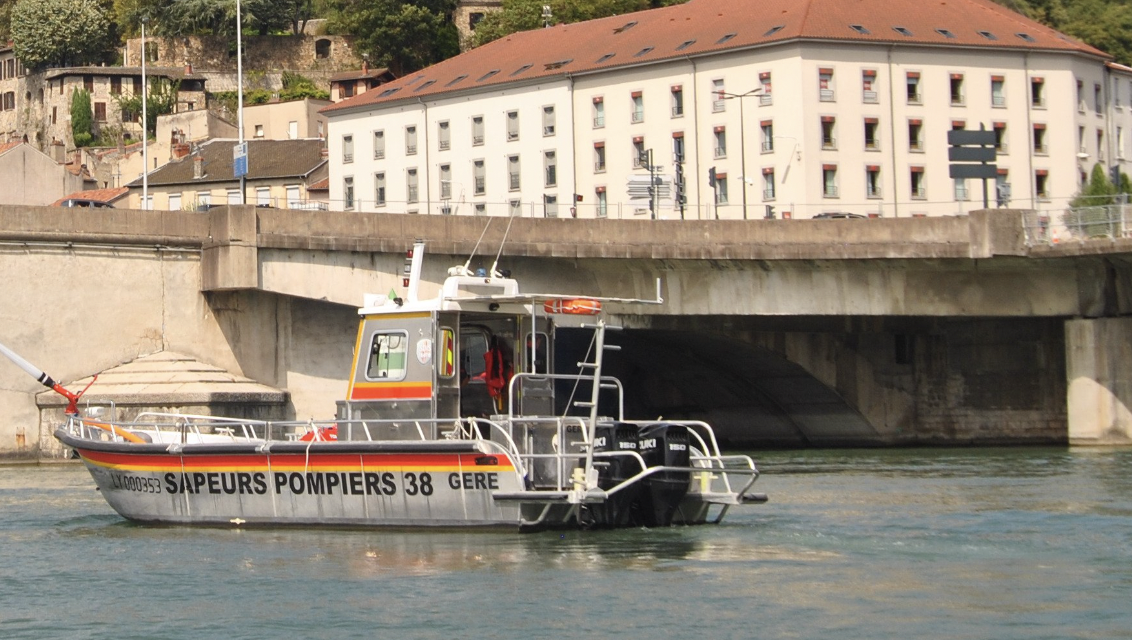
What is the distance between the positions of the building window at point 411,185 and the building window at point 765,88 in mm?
18914

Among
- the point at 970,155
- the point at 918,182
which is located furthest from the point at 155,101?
the point at 970,155

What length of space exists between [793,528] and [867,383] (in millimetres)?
27678

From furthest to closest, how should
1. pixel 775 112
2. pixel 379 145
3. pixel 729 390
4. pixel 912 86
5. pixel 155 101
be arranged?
pixel 155 101 → pixel 379 145 → pixel 912 86 → pixel 775 112 → pixel 729 390

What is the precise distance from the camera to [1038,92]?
286ft

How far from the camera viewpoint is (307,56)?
428 ft

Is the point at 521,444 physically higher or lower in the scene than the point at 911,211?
lower

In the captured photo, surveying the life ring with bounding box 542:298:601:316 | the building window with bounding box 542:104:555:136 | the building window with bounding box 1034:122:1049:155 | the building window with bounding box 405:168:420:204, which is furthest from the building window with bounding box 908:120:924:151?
the life ring with bounding box 542:298:601:316

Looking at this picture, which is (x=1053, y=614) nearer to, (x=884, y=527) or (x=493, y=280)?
(x=884, y=527)

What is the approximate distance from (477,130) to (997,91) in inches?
954

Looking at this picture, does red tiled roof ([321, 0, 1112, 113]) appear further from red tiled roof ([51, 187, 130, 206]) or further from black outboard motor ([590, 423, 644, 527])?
black outboard motor ([590, 423, 644, 527])

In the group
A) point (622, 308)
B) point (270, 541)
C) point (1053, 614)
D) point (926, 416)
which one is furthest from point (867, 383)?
point (1053, 614)

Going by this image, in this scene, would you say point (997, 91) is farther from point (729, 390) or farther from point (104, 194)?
point (104, 194)

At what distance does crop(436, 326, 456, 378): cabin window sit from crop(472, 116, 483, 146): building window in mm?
65211

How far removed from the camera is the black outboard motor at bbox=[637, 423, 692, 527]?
25.9 metres
